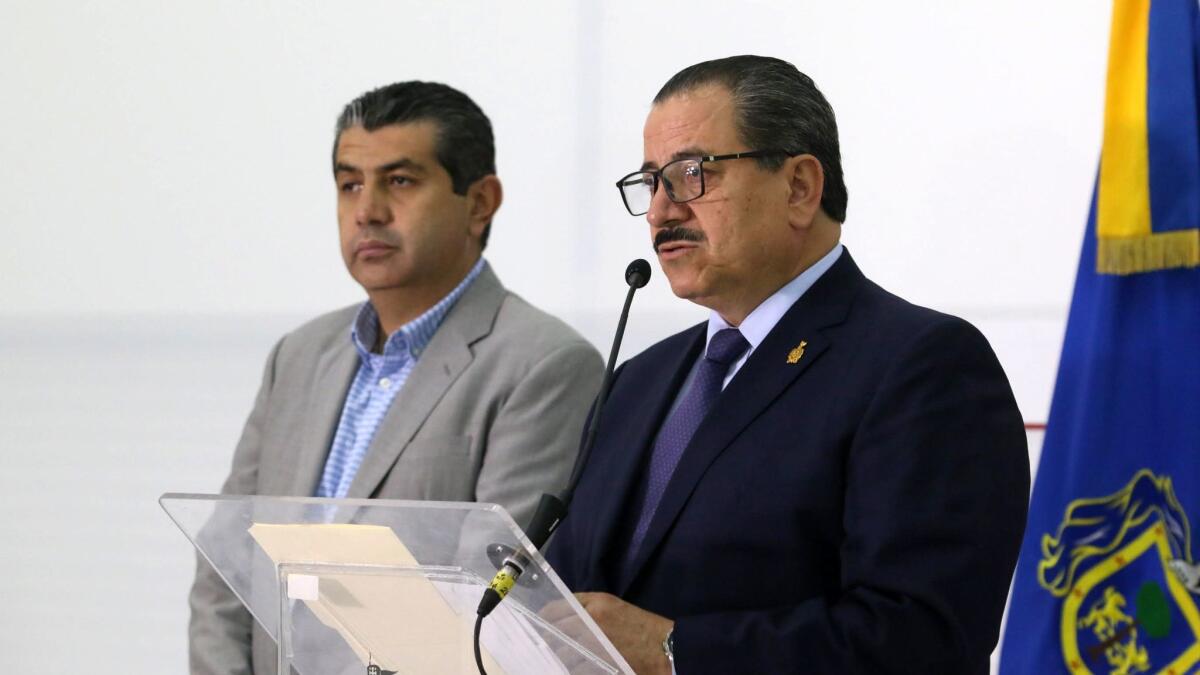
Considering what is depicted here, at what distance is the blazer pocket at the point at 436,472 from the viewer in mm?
2600

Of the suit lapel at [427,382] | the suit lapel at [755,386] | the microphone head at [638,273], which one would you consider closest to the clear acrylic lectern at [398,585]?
the suit lapel at [755,386]

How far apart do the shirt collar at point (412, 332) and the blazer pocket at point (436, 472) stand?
0.26m

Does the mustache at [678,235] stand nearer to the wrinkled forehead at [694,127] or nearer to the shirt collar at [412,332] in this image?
the wrinkled forehead at [694,127]

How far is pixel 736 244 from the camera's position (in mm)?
1959

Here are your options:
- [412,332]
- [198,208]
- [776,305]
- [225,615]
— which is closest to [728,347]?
[776,305]

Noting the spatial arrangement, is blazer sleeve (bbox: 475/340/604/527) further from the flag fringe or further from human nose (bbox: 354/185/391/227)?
the flag fringe

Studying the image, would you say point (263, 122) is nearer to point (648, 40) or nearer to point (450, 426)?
point (648, 40)

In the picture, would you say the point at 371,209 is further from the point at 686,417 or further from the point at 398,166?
the point at 686,417

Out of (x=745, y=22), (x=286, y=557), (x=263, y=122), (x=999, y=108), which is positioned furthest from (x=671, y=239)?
(x=263, y=122)

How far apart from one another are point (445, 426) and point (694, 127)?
0.89m

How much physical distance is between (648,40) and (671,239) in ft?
5.97

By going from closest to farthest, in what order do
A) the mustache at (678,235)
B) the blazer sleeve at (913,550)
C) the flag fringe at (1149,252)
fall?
the blazer sleeve at (913,550) → the mustache at (678,235) → the flag fringe at (1149,252)

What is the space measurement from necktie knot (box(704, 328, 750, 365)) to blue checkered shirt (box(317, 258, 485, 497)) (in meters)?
0.92

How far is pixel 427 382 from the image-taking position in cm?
272
